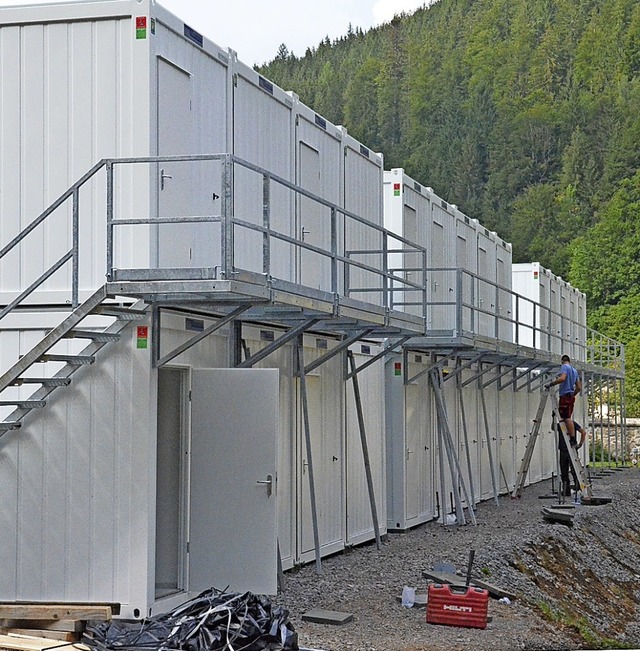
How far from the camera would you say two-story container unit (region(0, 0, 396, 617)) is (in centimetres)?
1200

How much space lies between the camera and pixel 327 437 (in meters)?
16.9

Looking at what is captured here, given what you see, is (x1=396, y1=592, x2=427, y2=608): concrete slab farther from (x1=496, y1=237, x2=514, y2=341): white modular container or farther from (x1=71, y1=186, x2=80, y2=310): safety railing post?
(x1=496, y1=237, x2=514, y2=341): white modular container

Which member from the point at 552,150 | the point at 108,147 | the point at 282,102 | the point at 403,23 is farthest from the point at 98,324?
the point at 403,23

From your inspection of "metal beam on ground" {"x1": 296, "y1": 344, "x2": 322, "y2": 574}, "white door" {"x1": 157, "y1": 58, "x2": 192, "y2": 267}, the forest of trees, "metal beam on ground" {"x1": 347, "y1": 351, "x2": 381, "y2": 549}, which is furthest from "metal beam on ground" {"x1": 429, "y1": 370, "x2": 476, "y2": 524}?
the forest of trees

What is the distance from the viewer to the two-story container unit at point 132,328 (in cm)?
1200

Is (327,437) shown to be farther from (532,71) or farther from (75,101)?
(532,71)

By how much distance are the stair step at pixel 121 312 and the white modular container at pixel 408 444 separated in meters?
8.76

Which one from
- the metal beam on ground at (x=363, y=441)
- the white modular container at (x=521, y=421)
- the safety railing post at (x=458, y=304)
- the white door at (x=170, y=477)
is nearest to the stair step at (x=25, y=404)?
the white door at (x=170, y=477)

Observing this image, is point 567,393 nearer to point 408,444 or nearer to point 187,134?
point 408,444

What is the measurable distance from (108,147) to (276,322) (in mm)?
3324

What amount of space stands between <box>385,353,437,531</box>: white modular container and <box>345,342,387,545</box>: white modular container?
0.95m

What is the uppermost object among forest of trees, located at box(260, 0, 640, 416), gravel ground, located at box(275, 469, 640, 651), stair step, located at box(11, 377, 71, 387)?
forest of trees, located at box(260, 0, 640, 416)

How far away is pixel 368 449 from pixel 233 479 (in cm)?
591

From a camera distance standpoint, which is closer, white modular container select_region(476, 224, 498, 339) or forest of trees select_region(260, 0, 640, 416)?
white modular container select_region(476, 224, 498, 339)
